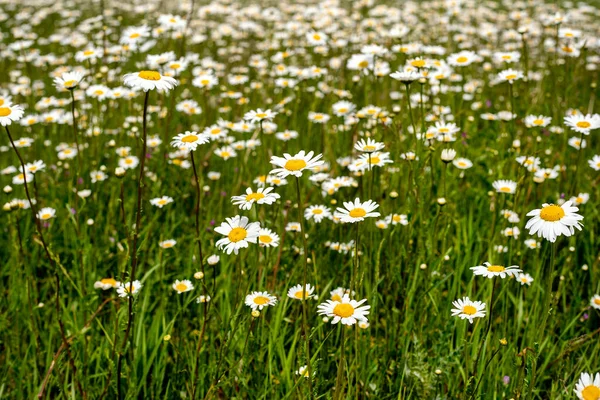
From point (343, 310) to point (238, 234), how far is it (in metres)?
0.44

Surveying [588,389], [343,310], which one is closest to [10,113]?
[343,310]

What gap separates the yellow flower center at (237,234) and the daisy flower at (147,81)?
50 centimetres

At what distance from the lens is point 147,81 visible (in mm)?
1596

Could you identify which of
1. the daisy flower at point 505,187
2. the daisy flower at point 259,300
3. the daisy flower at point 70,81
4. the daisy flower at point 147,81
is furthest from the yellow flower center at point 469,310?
the daisy flower at point 70,81

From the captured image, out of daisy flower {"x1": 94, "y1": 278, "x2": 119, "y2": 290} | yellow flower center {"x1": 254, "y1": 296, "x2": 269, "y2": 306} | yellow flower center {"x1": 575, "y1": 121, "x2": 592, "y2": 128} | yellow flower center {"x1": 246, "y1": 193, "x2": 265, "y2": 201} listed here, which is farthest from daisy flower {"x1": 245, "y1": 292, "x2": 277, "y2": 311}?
yellow flower center {"x1": 575, "y1": 121, "x2": 592, "y2": 128}

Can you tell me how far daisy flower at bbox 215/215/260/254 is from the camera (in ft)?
5.59

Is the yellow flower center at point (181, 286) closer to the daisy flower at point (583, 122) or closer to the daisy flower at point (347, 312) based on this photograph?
the daisy flower at point (347, 312)

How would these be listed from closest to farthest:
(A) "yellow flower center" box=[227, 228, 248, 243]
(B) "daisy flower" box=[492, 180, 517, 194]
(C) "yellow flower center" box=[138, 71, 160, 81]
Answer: (C) "yellow flower center" box=[138, 71, 160, 81] → (A) "yellow flower center" box=[227, 228, 248, 243] → (B) "daisy flower" box=[492, 180, 517, 194]

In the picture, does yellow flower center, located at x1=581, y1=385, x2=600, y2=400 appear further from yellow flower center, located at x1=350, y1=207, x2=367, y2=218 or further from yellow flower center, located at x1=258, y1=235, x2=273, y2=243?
yellow flower center, located at x1=258, y1=235, x2=273, y2=243

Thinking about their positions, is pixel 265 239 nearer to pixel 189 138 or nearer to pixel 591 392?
pixel 189 138

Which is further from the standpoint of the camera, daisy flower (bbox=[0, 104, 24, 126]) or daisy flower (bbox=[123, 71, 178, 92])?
daisy flower (bbox=[0, 104, 24, 126])

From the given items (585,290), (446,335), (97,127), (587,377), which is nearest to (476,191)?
(585,290)

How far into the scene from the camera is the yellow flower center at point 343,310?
155cm

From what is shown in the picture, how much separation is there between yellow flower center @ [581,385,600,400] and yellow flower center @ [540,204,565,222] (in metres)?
0.47
